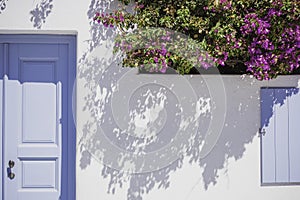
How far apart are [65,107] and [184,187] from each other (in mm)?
1388

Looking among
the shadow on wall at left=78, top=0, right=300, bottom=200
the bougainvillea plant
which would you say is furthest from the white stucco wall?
the bougainvillea plant

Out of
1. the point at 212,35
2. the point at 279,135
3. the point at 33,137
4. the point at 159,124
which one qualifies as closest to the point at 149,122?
the point at 159,124

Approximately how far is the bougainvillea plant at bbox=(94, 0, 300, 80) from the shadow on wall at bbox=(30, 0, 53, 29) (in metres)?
0.52

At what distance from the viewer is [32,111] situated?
467 centimetres

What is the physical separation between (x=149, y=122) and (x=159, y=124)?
10cm

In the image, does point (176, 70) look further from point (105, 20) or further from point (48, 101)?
point (48, 101)

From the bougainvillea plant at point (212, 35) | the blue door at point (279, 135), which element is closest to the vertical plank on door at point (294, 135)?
the blue door at point (279, 135)

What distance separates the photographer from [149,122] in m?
4.60

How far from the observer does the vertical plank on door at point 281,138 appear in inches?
185

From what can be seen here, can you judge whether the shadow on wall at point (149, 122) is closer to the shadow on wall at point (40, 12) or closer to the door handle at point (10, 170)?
the shadow on wall at point (40, 12)

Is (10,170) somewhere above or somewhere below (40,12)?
below

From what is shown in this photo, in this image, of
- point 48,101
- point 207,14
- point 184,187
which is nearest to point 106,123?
point 48,101

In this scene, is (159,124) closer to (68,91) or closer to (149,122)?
(149,122)

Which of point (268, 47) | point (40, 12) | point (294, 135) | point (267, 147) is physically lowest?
point (267, 147)
